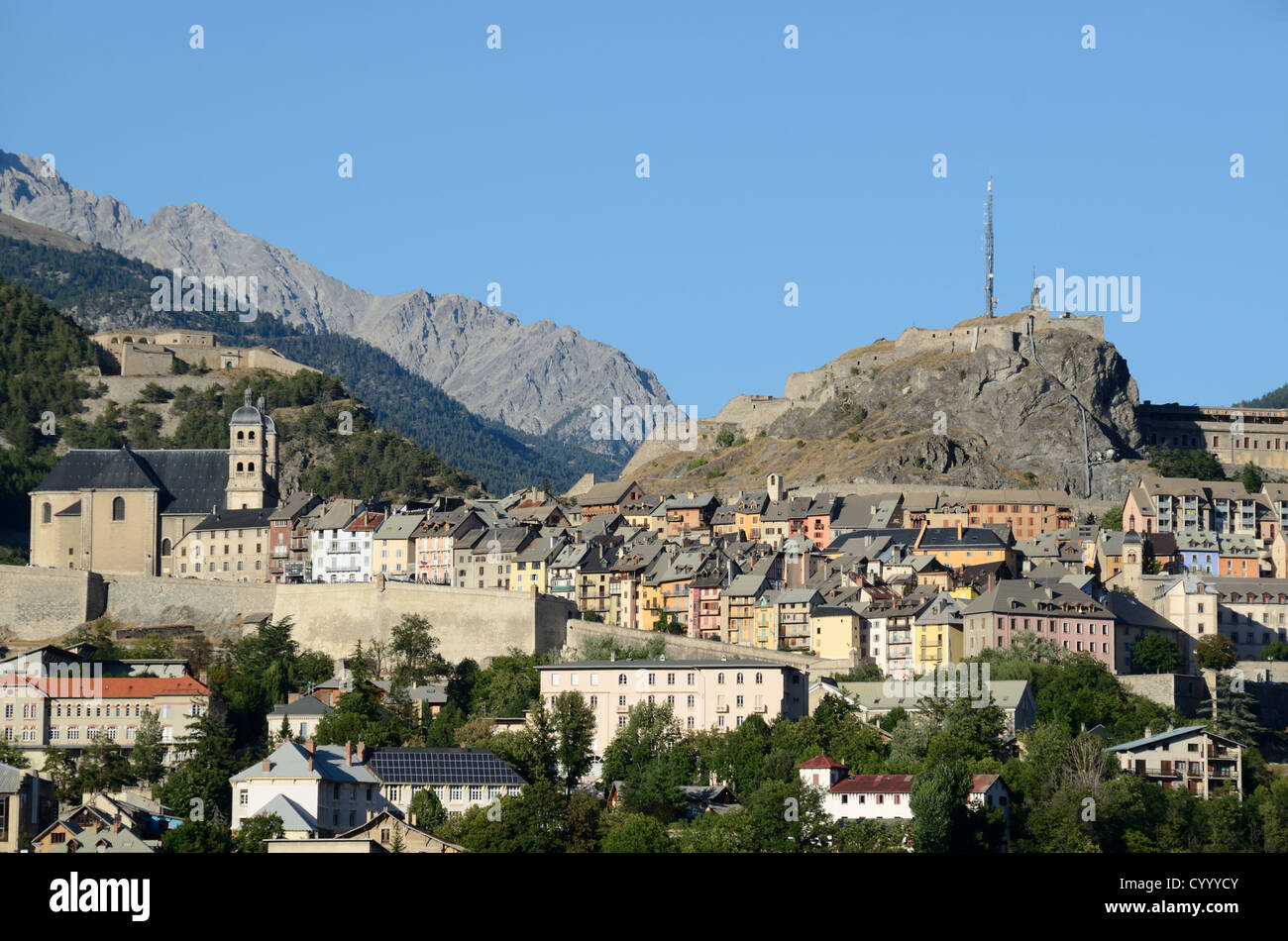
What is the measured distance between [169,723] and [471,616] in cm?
1333

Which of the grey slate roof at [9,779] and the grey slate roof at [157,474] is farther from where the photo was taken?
the grey slate roof at [157,474]

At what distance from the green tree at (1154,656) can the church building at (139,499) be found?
1650 inches

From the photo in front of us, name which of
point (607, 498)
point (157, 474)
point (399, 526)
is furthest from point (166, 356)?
point (399, 526)

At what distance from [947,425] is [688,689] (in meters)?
51.4

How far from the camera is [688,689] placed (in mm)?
76438

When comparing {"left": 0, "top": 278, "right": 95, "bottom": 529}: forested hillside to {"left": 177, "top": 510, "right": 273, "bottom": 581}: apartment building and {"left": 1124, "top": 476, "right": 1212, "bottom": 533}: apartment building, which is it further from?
{"left": 1124, "top": 476, "right": 1212, "bottom": 533}: apartment building

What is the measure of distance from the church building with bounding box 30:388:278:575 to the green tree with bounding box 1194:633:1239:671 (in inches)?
1718

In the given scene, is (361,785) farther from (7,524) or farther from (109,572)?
(7,524)

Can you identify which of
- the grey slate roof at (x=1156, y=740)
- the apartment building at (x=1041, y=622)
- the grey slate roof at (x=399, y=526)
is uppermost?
the grey slate roof at (x=399, y=526)

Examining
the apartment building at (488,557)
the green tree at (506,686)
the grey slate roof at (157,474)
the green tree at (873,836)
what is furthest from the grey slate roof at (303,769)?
the grey slate roof at (157,474)

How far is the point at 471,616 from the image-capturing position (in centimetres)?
8475

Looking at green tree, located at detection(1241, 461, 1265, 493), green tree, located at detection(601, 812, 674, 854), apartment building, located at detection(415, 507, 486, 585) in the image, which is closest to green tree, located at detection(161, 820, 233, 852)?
green tree, located at detection(601, 812, 674, 854)

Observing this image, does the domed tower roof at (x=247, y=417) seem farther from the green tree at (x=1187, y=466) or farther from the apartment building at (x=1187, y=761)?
the apartment building at (x=1187, y=761)

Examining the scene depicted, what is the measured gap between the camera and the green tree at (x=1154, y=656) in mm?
83312
